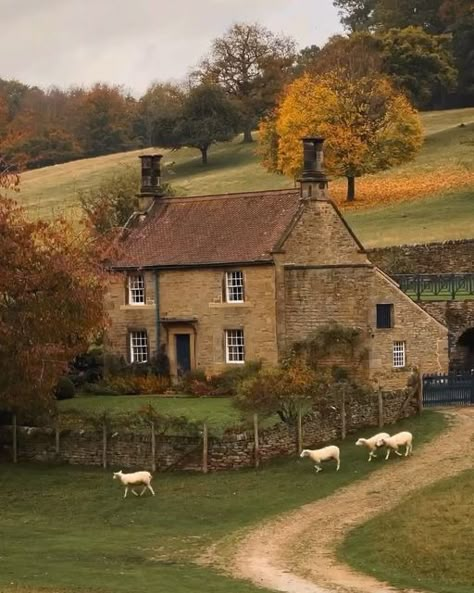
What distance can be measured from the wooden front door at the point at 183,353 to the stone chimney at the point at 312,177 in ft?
24.6

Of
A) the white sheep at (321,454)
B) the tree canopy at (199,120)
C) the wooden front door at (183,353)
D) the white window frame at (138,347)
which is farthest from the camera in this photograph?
the tree canopy at (199,120)

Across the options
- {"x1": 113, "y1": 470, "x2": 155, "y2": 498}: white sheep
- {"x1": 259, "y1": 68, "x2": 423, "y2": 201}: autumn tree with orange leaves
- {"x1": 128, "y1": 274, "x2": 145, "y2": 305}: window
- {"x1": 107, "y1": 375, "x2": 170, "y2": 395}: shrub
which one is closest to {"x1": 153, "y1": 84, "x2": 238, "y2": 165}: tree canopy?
{"x1": 259, "y1": 68, "x2": 423, "y2": 201}: autumn tree with orange leaves

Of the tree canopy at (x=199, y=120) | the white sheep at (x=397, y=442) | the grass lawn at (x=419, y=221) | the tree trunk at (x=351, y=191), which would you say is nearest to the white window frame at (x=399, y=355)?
the white sheep at (x=397, y=442)

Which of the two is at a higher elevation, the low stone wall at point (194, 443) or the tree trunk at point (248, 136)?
the tree trunk at point (248, 136)

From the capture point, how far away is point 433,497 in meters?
35.2

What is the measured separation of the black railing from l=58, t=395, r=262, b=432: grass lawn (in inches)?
627

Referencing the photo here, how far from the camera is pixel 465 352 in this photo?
195ft

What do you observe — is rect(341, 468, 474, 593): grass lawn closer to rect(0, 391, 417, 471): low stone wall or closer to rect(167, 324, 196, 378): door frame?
rect(0, 391, 417, 471): low stone wall

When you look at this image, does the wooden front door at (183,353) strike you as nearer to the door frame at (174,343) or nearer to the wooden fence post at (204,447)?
the door frame at (174,343)

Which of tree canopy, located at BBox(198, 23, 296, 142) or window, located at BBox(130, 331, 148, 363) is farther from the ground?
tree canopy, located at BBox(198, 23, 296, 142)

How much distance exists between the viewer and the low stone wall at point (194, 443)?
4153 centimetres

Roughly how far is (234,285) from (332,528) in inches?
795

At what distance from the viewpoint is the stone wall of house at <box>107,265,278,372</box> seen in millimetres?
52312

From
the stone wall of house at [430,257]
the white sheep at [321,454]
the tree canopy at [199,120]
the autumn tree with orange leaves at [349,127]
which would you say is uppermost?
the tree canopy at [199,120]
